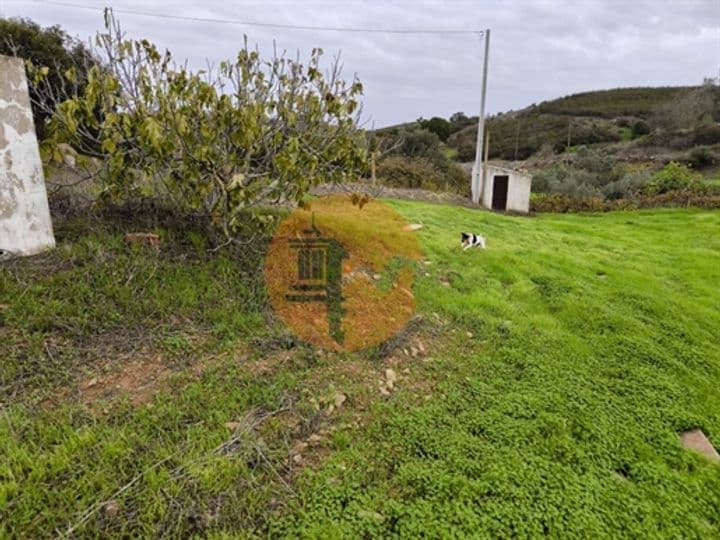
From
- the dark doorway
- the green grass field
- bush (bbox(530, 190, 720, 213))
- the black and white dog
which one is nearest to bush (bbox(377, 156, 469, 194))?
the dark doorway

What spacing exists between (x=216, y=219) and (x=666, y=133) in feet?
94.0

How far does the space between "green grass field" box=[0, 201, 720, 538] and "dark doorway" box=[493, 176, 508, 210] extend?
367 inches

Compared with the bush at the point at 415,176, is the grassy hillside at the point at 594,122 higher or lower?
higher

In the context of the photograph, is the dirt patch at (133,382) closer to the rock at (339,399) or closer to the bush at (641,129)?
the rock at (339,399)

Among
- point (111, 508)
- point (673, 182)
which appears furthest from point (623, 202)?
point (111, 508)

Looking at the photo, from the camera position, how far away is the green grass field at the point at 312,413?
1.61 meters

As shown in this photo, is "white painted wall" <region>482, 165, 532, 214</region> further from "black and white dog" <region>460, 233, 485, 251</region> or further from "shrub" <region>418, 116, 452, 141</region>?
"shrub" <region>418, 116, 452, 141</region>

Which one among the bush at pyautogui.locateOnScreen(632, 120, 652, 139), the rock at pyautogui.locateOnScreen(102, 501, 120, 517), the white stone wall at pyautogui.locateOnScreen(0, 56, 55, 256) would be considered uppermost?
the bush at pyautogui.locateOnScreen(632, 120, 652, 139)

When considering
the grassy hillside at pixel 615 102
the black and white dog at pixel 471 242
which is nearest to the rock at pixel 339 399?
the black and white dog at pixel 471 242

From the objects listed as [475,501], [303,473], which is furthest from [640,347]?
[303,473]

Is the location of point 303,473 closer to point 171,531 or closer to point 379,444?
point 379,444

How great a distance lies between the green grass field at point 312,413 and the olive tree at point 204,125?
1.90 ft

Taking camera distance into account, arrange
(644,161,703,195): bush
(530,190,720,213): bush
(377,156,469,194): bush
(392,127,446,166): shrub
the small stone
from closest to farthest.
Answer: the small stone, (530,190,720,213): bush, (644,161,703,195): bush, (377,156,469,194): bush, (392,127,446,166): shrub

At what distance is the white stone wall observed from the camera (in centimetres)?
267
